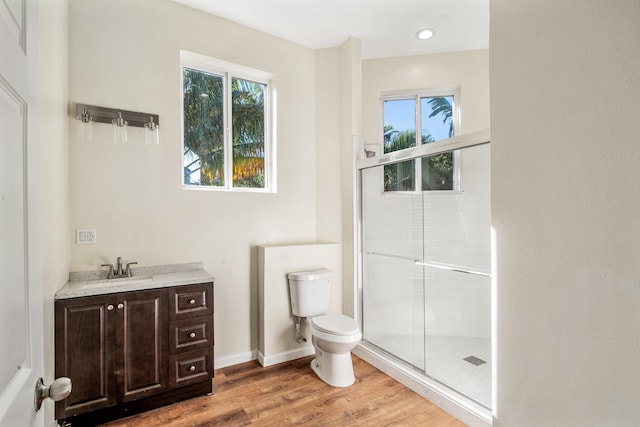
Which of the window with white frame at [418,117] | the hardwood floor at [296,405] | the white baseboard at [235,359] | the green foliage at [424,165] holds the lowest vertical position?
the hardwood floor at [296,405]

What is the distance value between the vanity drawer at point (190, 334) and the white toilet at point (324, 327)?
29.2 inches

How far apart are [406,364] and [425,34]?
9.43 ft

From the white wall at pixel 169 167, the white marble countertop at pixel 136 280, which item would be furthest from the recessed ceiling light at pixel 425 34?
the white marble countertop at pixel 136 280

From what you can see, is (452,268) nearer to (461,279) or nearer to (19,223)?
(461,279)

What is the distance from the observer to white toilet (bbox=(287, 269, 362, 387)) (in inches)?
90.8

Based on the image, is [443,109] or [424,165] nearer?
[424,165]

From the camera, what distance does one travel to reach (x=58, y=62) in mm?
1869

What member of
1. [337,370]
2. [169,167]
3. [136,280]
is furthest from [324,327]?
[169,167]

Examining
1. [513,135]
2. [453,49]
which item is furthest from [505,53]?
[453,49]

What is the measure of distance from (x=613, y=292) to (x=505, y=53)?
98cm

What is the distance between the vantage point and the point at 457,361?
238cm

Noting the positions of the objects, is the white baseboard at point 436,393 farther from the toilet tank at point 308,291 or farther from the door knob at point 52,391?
the door knob at point 52,391

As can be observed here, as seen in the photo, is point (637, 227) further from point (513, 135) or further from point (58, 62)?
point (58, 62)

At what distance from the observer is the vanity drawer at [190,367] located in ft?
6.93
